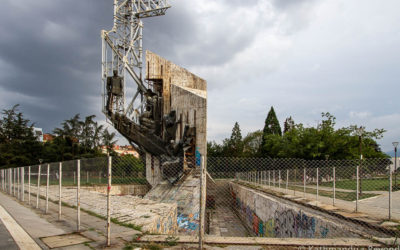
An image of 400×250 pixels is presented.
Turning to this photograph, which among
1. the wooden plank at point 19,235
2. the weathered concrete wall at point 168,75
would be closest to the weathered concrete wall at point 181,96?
the weathered concrete wall at point 168,75

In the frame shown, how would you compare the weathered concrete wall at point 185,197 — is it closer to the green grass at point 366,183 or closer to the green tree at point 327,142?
the green grass at point 366,183

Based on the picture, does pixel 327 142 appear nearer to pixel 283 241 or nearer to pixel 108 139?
pixel 283 241

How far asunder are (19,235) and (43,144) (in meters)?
55.2

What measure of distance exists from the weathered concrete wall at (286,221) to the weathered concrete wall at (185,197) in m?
3.58

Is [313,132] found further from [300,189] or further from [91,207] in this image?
[91,207]

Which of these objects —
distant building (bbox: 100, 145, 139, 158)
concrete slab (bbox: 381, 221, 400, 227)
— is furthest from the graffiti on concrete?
concrete slab (bbox: 381, 221, 400, 227)

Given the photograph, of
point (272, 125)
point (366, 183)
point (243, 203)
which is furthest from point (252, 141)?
point (366, 183)

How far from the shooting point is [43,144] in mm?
52812

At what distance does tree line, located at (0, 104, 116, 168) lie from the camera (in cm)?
4666

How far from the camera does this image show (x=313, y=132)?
33.6m

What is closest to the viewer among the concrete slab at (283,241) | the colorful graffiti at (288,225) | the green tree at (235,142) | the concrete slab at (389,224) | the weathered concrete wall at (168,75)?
the concrete slab at (283,241)

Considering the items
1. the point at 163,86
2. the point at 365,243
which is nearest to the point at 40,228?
the point at 365,243

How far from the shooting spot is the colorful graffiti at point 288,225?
722cm

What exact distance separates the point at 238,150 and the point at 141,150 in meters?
40.1
